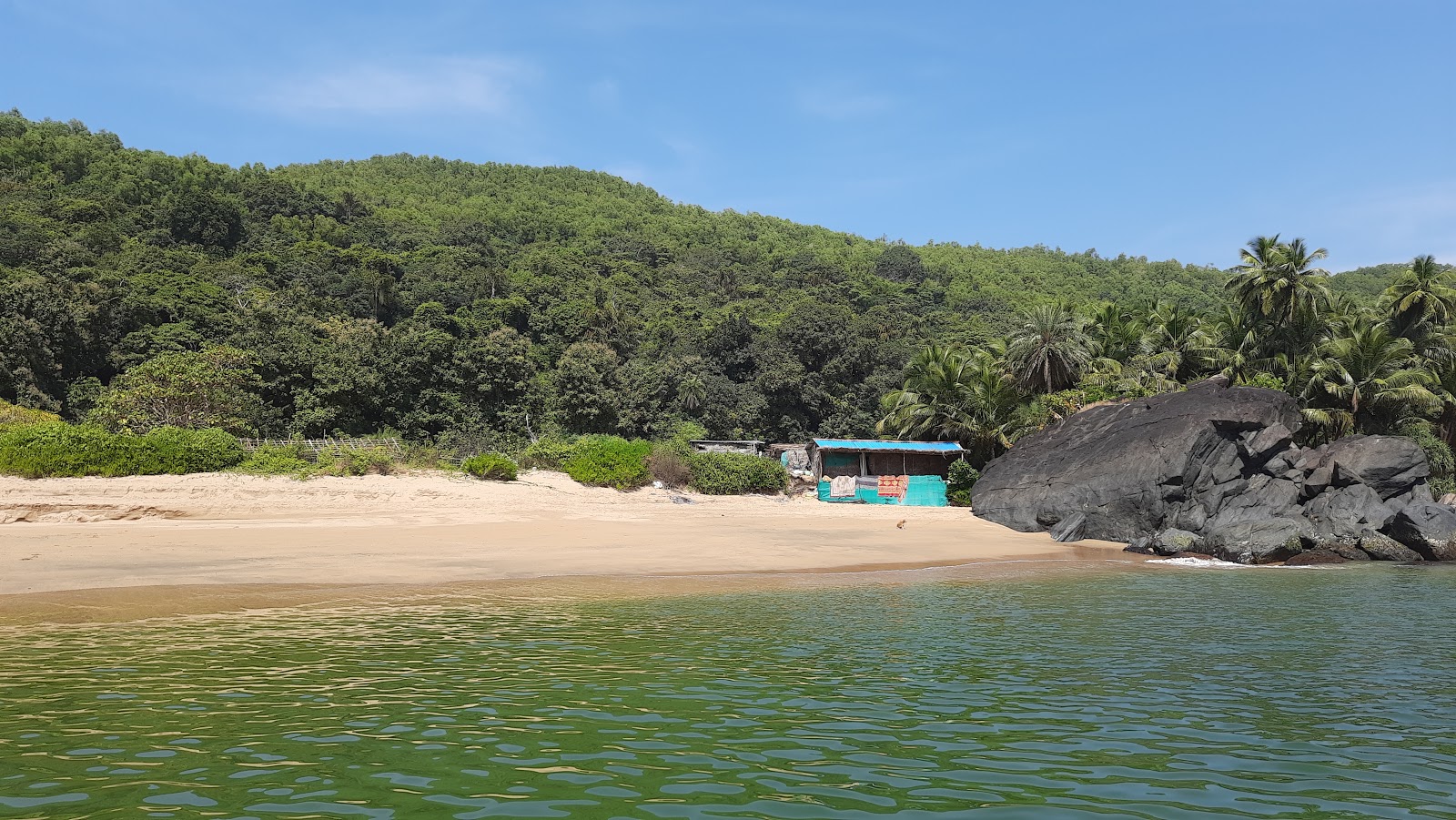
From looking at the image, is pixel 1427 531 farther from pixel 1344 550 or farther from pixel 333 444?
pixel 333 444

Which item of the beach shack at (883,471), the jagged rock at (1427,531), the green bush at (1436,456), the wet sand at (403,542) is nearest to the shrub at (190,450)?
the wet sand at (403,542)

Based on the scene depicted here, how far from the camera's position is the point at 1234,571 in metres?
23.2

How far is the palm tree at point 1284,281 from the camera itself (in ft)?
137

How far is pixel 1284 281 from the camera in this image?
4172 centimetres

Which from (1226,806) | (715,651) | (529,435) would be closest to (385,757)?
(715,651)

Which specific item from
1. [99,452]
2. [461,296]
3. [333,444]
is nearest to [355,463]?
[333,444]

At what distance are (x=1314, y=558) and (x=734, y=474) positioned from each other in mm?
21391

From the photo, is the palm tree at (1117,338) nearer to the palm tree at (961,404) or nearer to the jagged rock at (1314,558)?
the palm tree at (961,404)

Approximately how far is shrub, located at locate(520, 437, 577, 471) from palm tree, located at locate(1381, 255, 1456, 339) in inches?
1557

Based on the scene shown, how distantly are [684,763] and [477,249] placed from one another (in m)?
93.5

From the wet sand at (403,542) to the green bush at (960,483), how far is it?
390cm

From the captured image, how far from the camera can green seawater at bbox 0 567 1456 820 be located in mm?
6188

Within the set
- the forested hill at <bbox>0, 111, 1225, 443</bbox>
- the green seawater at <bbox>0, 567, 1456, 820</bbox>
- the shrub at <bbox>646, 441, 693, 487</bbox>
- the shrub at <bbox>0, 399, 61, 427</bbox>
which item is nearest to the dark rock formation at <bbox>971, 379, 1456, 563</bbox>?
the shrub at <bbox>646, 441, 693, 487</bbox>

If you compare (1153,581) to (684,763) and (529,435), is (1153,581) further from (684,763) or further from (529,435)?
(529,435)
